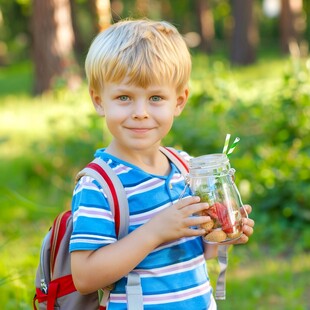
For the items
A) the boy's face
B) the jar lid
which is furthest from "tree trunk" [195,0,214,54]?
the jar lid

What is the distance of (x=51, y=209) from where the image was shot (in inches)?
176

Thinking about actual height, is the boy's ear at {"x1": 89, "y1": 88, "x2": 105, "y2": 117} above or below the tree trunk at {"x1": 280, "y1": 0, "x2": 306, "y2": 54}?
above

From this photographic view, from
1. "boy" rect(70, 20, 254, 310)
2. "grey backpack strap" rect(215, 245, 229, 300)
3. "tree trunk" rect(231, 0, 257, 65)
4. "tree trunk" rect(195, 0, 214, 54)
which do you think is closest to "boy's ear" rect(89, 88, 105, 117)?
"boy" rect(70, 20, 254, 310)

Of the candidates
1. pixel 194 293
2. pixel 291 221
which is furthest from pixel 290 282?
pixel 194 293

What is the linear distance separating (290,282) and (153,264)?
2548 mm

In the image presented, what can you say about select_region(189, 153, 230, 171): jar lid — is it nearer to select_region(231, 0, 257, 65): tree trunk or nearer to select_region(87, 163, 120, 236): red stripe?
select_region(87, 163, 120, 236): red stripe

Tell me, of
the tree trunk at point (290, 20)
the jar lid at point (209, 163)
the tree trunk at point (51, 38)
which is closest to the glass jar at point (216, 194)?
the jar lid at point (209, 163)

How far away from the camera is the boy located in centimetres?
224

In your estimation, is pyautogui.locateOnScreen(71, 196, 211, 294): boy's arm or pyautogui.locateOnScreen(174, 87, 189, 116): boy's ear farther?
pyautogui.locateOnScreen(174, 87, 189, 116): boy's ear

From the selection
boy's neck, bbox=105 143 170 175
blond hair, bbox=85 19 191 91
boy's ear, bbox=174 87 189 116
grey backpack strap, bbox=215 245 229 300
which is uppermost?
blond hair, bbox=85 19 191 91

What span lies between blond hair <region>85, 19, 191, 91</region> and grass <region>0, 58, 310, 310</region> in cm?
121

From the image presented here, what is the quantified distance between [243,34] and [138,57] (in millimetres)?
19266

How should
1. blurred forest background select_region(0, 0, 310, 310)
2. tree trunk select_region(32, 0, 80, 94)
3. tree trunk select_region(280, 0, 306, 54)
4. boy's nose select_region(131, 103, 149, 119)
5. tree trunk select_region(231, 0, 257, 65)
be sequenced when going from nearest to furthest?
boy's nose select_region(131, 103, 149, 119), blurred forest background select_region(0, 0, 310, 310), tree trunk select_region(32, 0, 80, 94), tree trunk select_region(231, 0, 257, 65), tree trunk select_region(280, 0, 306, 54)

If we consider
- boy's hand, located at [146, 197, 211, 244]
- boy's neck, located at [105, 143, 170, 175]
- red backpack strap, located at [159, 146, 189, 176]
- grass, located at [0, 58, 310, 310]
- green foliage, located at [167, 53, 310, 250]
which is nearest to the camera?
boy's hand, located at [146, 197, 211, 244]
